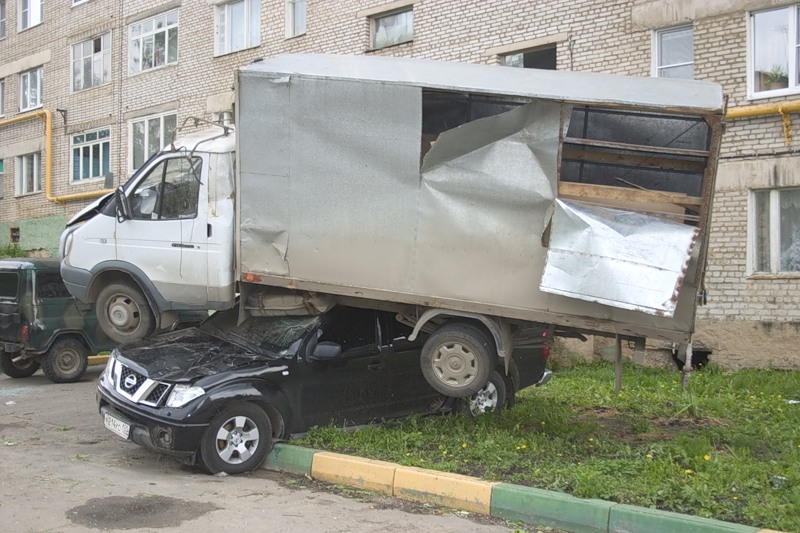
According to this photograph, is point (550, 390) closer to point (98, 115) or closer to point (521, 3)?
point (521, 3)

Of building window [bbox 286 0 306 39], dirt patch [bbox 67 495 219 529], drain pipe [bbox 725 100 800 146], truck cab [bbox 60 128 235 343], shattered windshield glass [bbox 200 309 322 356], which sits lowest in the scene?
dirt patch [bbox 67 495 219 529]

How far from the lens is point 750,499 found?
5.46 metres

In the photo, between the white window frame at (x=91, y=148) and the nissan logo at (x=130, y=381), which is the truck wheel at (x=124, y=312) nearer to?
the nissan logo at (x=130, y=381)

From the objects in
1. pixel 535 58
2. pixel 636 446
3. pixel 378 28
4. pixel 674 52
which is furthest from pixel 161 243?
pixel 378 28

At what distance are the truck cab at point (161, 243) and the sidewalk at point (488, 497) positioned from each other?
1808 mm

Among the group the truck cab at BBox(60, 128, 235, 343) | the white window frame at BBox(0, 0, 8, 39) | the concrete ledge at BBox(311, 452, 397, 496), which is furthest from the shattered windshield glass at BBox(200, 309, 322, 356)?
the white window frame at BBox(0, 0, 8, 39)

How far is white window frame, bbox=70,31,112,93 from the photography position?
22766 mm

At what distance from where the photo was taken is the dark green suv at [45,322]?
480 inches

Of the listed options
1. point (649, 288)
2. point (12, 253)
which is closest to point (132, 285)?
point (649, 288)

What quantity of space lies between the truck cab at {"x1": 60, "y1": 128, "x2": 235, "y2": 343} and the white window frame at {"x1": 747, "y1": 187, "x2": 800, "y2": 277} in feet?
25.5

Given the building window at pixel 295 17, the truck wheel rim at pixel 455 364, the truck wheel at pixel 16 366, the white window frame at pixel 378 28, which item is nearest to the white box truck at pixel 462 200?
the truck wheel rim at pixel 455 364

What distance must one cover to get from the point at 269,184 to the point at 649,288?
3.37 m

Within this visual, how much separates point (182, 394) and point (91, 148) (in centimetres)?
1846

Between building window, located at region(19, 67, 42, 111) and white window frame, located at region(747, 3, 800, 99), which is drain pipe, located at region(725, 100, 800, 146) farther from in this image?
building window, located at region(19, 67, 42, 111)
